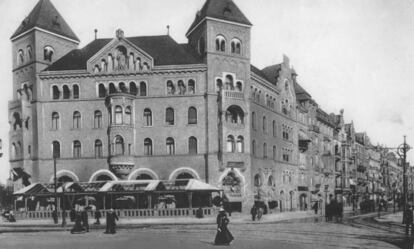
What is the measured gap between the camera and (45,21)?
49031 mm

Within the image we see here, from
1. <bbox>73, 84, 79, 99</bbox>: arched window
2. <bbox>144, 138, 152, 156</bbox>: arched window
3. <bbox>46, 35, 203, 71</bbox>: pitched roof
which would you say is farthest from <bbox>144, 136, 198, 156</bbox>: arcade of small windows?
<bbox>73, 84, 79, 99</bbox>: arched window

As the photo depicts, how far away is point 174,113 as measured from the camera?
4522 centimetres

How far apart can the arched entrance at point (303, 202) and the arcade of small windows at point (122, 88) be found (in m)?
28.0

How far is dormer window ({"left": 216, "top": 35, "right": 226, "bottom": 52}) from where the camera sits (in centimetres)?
4616

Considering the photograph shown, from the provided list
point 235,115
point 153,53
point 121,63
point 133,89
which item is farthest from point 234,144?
point 121,63

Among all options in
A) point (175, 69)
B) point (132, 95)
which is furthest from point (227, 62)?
point (132, 95)

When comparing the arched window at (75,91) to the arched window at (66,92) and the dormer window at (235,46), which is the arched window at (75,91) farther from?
the dormer window at (235,46)

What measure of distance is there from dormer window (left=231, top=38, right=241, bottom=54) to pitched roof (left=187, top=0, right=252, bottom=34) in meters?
1.96

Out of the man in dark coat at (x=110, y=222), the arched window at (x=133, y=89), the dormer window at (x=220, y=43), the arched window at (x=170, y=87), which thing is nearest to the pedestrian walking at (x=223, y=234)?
the man in dark coat at (x=110, y=222)

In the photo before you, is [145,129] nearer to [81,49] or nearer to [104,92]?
[104,92]

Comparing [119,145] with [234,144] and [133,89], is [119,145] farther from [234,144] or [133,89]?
[234,144]

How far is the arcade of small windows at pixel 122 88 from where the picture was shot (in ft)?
150

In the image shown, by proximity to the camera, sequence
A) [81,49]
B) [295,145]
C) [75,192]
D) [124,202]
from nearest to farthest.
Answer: [75,192] < [124,202] < [81,49] < [295,145]

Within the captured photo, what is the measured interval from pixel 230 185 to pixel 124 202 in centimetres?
1018
